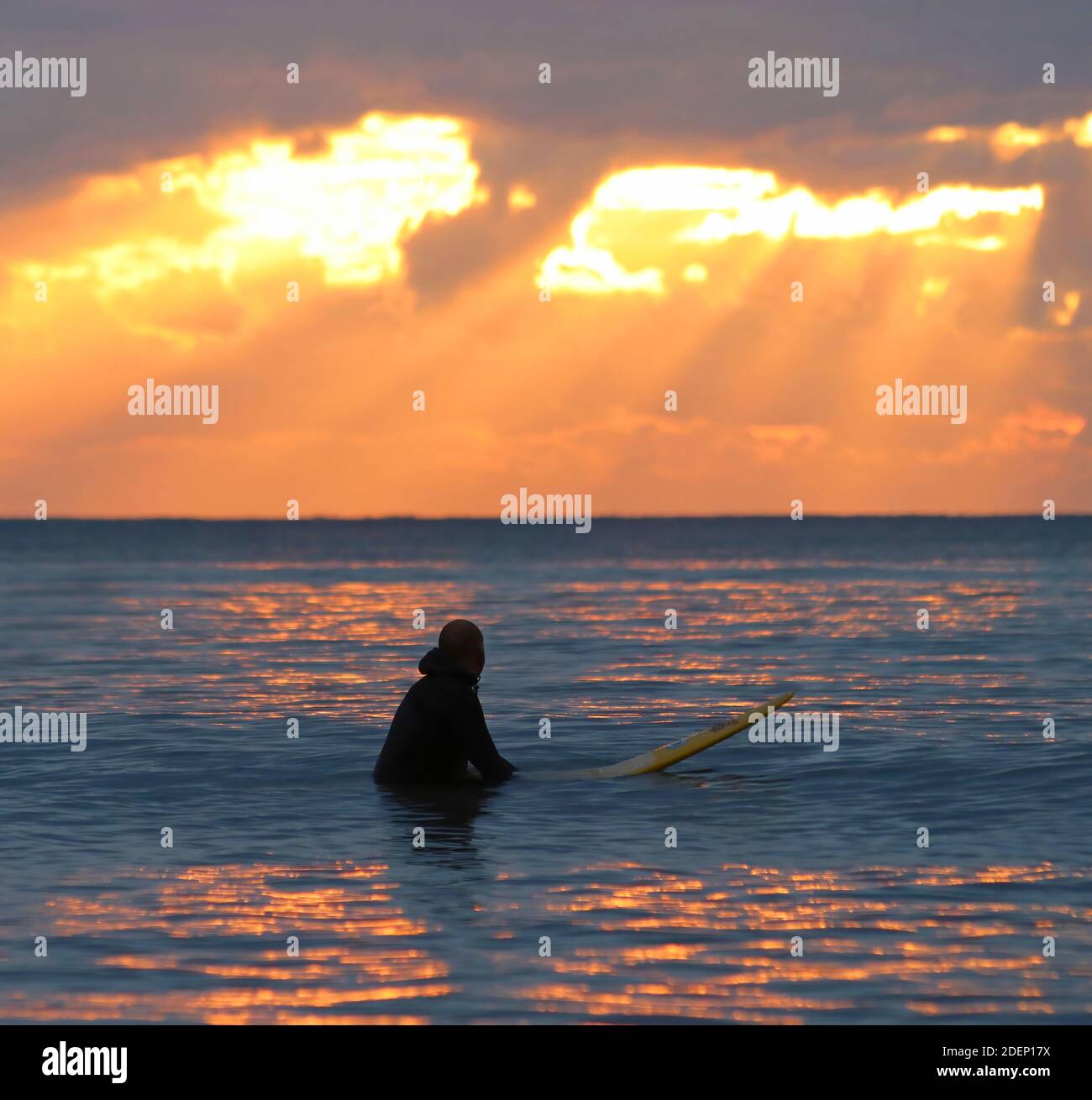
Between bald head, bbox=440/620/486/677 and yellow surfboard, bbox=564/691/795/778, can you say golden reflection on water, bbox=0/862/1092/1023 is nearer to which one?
bald head, bbox=440/620/486/677

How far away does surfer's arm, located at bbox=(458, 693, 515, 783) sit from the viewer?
15391 mm

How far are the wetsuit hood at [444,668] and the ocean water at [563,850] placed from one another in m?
1.26

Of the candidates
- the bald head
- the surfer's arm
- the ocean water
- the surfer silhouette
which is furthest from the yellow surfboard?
the bald head

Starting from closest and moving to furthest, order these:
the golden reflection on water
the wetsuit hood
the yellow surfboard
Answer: the golden reflection on water
the wetsuit hood
the yellow surfboard

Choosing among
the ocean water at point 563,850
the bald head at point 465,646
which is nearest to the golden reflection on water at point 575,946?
the ocean water at point 563,850

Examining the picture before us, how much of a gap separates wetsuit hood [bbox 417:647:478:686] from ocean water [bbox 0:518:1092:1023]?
126 centimetres

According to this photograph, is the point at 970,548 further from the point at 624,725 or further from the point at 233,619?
the point at 624,725

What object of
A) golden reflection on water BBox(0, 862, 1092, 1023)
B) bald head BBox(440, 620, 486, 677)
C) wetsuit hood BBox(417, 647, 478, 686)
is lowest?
golden reflection on water BBox(0, 862, 1092, 1023)

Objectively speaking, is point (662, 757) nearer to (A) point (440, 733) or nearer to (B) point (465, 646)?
(A) point (440, 733)

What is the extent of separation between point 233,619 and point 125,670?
17326 millimetres

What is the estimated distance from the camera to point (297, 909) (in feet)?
37.8

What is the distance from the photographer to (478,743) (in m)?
15.5

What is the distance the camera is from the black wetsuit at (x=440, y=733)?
15.3 metres
